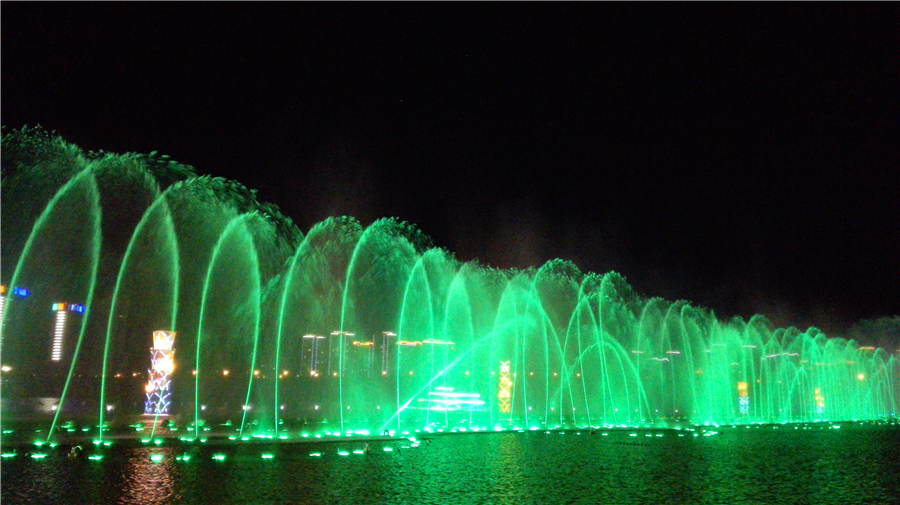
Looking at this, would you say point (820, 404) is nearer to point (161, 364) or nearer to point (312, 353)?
point (312, 353)

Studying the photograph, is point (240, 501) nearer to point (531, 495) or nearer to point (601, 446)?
point (531, 495)

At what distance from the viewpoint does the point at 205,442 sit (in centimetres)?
2880

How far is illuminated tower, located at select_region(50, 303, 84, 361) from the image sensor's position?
8097 centimetres

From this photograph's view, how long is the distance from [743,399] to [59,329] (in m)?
71.6

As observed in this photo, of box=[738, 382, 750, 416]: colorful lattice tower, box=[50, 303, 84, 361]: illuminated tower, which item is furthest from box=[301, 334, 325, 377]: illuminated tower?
box=[738, 382, 750, 416]: colorful lattice tower

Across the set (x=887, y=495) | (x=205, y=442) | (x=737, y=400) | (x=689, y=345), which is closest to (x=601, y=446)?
(x=887, y=495)

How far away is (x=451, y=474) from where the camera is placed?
2111cm

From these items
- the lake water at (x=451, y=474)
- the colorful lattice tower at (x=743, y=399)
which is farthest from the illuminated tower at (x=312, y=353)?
the lake water at (x=451, y=474)

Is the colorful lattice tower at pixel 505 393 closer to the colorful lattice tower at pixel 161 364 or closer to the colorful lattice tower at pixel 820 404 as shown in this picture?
the colorful lattice tower at pixel 161 364

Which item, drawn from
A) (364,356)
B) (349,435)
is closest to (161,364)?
(349,435)

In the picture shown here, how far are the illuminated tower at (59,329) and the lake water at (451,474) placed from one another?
6165 cm

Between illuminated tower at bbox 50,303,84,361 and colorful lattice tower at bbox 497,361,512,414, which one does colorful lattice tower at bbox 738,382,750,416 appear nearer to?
colorful lattice tower at bbox 497,361,512,414

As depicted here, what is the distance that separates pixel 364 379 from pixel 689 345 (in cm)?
3739

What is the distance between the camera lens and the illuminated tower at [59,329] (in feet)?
266
